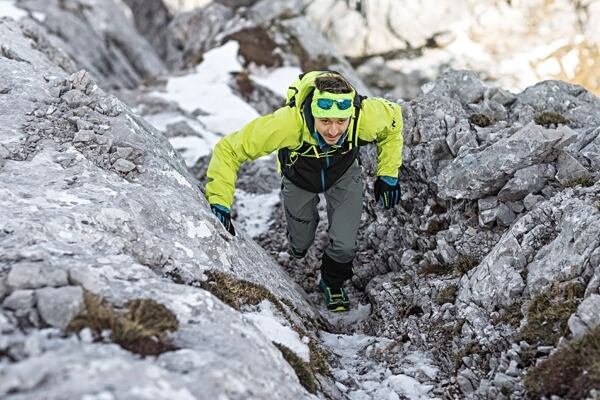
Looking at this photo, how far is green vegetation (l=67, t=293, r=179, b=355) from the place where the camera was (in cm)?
564

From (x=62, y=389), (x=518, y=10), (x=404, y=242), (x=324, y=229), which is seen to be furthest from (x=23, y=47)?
(x=518, y=10)

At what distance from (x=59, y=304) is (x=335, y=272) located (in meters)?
6.85

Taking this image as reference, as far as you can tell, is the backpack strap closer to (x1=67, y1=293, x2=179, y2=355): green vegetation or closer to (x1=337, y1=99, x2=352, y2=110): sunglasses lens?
(x1=337, y1=99, x2=352, y2=110): sunglasses lens

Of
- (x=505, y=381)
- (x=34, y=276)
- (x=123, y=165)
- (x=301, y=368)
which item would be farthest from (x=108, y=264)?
(x=505, y=381)

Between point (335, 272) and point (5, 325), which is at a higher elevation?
point (5, 325)

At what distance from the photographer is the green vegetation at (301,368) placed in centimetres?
702

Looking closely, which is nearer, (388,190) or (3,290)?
(3,290)

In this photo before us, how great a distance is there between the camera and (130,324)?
5.73 m

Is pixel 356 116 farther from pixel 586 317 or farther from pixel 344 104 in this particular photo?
pixel 586 317

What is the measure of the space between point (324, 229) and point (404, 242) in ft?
9.55

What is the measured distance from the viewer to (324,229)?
1441 centimetres

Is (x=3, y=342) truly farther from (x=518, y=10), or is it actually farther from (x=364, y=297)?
(x=518, y=10)

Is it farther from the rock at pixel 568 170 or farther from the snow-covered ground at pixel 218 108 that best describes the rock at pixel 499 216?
the snow-covered ground at pixel 218 108

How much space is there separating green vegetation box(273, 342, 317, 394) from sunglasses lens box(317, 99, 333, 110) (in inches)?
158
